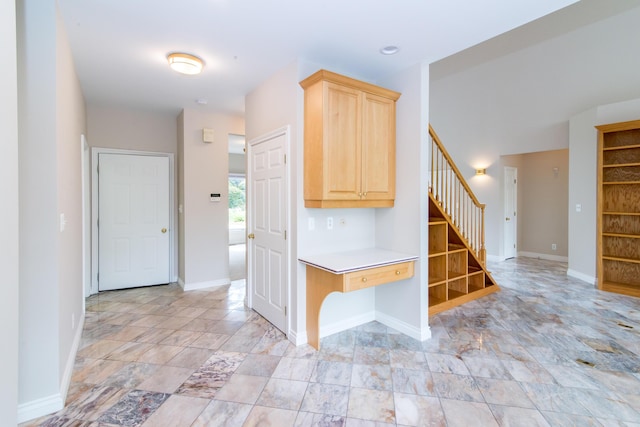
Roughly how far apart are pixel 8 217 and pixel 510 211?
7.70 m

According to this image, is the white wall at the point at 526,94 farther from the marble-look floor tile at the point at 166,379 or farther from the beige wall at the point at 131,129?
the marble-look floor tile at the point at 166,379

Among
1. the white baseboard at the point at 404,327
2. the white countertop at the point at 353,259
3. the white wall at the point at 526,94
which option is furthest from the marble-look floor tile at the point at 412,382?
the white wall at the point at 526,94

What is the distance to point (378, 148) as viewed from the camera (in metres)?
2.94

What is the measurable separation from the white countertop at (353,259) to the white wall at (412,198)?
0.20 meters

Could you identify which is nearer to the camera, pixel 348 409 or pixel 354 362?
pixel 348 409

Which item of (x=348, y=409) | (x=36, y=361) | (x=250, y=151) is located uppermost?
(x=250, y=151)

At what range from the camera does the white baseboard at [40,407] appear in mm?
1837

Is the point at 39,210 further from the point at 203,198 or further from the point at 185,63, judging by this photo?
the point at 203,198

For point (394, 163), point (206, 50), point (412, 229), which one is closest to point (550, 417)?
point (412, 229)

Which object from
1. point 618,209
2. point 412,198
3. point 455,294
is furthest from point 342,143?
point 618,209

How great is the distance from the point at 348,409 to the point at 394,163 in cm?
214

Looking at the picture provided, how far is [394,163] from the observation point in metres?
3.09

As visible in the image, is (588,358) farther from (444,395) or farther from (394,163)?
(394,163)

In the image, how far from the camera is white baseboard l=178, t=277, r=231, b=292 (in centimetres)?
447
